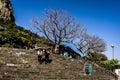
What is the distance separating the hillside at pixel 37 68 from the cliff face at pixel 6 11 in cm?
2560

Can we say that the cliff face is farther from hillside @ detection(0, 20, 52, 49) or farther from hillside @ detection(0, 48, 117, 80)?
hillside @ detection(0, 48, 117, 80)

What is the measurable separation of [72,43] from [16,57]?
87.1ft

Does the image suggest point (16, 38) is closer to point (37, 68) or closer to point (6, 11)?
point (6, 11)

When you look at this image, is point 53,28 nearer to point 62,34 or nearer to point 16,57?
point 62,34

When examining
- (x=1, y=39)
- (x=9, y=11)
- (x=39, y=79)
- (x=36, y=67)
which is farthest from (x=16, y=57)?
(x=9, y=11)

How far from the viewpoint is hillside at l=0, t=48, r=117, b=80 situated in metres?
21.7

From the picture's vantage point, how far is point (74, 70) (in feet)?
85.6

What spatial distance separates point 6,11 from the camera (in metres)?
52.4

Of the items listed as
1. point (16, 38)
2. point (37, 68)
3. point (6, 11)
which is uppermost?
point (6, 11)

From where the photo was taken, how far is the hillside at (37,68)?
2173 cm

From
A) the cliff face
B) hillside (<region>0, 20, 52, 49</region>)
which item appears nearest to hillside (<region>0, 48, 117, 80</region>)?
hillside (<region>0, 20, 52, 49</region>)

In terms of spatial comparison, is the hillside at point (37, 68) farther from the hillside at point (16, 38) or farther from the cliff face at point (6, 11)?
the cliff face at point (6, 11)

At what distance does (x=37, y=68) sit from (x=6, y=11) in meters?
30.3

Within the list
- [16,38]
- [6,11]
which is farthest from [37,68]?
[6,11]
